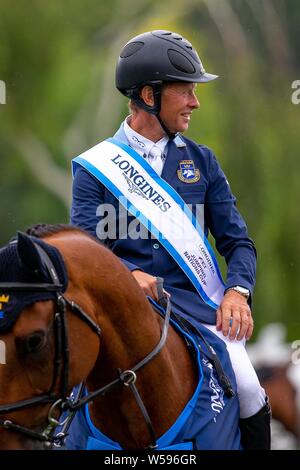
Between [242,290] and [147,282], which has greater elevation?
[147,282]

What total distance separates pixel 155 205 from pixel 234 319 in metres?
0.78

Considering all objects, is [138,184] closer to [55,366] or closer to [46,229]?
[46,229]

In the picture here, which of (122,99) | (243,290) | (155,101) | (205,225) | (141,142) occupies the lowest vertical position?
(243,290)

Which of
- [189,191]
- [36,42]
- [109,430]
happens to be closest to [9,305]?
[109,430]

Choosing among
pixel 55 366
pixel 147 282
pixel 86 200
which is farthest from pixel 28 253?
pixel 86 200

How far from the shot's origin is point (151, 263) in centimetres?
544

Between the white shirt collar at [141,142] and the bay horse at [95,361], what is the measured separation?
3.66ft

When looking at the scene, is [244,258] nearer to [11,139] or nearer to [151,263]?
[151,263]

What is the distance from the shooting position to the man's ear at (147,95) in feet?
18.2

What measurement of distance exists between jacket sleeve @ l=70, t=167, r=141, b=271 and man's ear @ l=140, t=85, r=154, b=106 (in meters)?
0.53

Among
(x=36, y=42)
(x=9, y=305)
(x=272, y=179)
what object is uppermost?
(x=36, y=42)

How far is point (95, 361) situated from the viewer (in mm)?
4395

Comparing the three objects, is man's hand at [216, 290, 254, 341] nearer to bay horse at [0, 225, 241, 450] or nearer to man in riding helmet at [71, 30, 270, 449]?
man in riding helmet at [71, 30, 270, 449]
